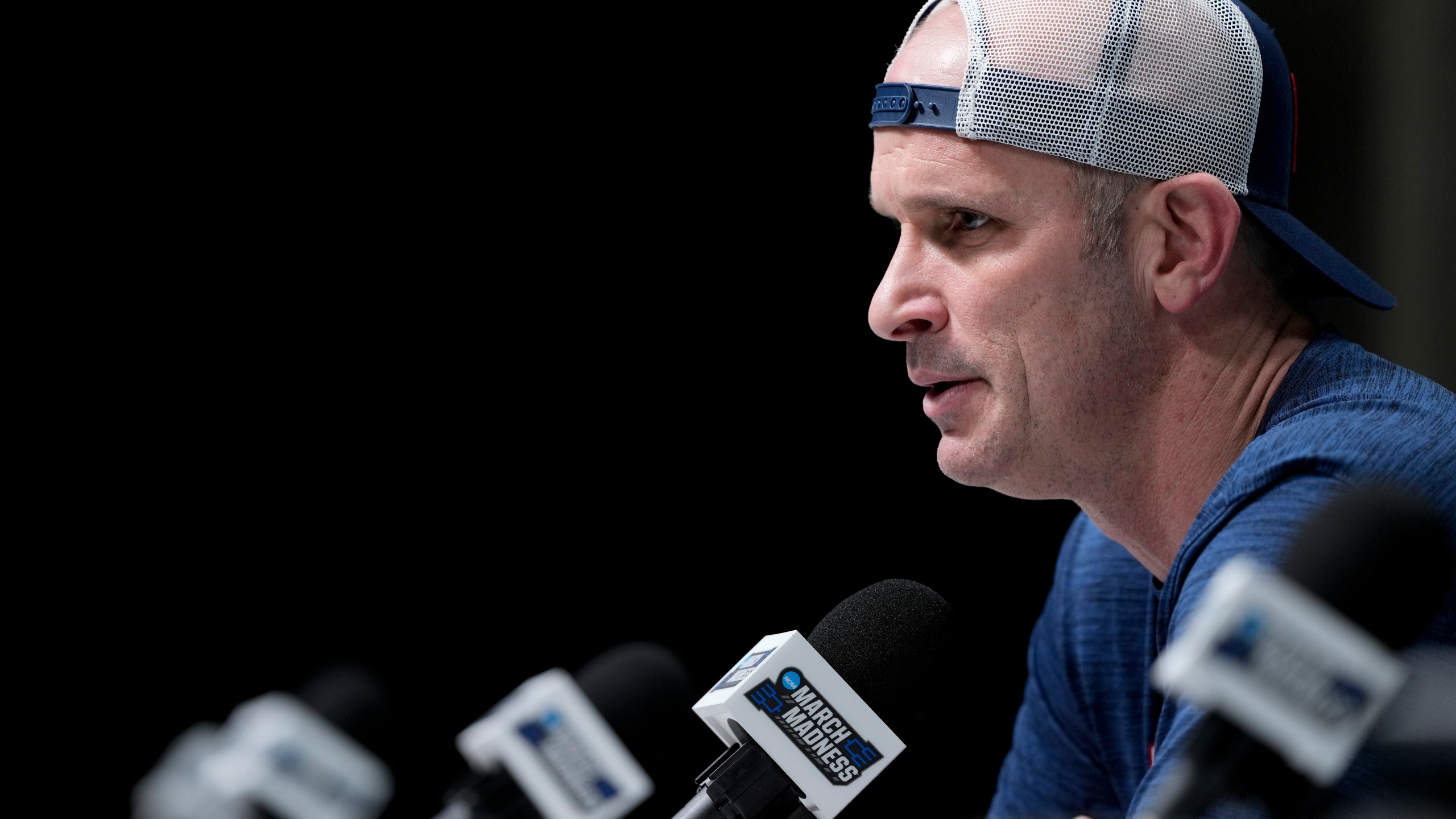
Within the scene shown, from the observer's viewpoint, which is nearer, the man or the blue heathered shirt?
the blue heathered shirt

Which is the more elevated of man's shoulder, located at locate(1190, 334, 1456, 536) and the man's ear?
the man's ear

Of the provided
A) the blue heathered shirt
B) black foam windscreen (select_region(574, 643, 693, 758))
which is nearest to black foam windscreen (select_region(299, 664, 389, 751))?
black foam windscreen (select_region(574, 643, 693, 758))

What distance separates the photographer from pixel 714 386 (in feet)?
8.25

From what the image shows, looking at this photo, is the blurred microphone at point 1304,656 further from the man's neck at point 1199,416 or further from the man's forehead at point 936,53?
the man's forehead at point 936,53

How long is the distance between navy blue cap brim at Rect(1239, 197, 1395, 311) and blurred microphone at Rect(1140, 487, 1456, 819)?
93 cm

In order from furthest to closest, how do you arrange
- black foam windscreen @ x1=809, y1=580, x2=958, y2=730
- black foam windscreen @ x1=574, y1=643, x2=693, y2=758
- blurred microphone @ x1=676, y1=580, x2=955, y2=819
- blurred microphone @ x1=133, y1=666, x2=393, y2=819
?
black foam windscreen @ x1=809, y1=580, x2=958, y2=730
blurred microphone @ x1=676, y1=580, x2=955, y2=819
black foam windscreen @ x1=574, y1=643, x2=693, y2=758
blurred microphone @ x1=133, y1=666, x2=393, y2=819

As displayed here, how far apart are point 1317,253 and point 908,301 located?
0.48m

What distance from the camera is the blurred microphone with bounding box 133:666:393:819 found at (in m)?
0.67

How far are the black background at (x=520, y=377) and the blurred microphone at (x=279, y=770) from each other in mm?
1544

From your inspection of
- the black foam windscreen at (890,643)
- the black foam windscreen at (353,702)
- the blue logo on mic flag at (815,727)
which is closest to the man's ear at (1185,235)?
the black foam windscreen at (890,643)

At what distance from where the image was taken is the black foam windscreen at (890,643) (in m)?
1.15

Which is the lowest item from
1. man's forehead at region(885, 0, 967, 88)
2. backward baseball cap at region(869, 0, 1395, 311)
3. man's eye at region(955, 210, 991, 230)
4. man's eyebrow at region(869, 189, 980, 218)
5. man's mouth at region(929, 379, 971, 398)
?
man's mouth at region(929, 379, 971, 398)

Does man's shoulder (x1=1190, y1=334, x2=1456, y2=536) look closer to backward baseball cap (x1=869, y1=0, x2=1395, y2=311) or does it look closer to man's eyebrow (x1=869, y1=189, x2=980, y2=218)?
backward baseball cap (x1=869, y1=0, x2=1395, y2=311)

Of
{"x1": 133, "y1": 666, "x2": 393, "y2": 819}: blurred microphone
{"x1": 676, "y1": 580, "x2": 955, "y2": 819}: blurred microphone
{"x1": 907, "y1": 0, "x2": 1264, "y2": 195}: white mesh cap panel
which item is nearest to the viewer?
{"x1": 133, "y1": 666, "x2": 393, "y2": 819}: blurred microphone
